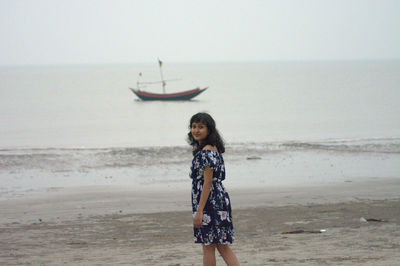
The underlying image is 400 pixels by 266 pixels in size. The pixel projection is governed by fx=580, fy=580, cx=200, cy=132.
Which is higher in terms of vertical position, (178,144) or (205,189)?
(205,189)

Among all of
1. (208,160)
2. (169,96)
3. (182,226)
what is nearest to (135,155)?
(182,226)

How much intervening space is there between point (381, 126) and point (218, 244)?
94.6 ft

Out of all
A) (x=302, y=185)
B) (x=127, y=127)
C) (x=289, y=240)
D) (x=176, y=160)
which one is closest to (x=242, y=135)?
(x=127, y=127)

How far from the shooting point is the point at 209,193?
14.1ft

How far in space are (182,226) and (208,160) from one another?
3.93 m

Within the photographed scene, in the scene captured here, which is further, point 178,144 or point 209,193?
point 178,144

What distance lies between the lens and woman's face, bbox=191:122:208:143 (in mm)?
4379

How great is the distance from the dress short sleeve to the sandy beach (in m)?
1.70

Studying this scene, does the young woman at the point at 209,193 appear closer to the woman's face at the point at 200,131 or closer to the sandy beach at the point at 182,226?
the woman's face at the point at 200,131

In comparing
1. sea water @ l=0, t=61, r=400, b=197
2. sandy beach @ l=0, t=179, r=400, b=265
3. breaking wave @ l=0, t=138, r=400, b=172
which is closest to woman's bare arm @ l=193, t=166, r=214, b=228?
sandy beach @ l=0, t=179, r=400, b=265

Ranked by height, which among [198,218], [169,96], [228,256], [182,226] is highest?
[169,96]

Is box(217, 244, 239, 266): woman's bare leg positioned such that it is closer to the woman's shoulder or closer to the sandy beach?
the woman's shoulder

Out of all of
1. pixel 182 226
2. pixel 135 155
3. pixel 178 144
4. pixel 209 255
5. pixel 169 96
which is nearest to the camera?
pixel 209 255

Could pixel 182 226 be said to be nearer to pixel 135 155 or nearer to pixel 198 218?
pixel 198 218
